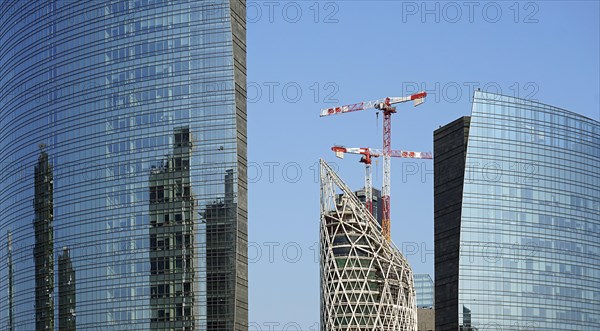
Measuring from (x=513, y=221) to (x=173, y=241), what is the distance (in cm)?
6042

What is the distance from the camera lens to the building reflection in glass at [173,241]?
15625 centimetres

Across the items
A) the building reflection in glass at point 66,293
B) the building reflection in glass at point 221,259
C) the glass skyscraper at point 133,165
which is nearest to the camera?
the building reflection in glass at point 221,259

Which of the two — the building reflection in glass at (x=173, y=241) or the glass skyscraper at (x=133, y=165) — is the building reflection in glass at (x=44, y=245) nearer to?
the glass skyscraper at (x=133, y=165)

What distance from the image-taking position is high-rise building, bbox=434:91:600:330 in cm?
18425

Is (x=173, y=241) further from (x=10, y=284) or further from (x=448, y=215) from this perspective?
(x=448, y=215)

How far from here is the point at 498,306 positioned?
605 feet

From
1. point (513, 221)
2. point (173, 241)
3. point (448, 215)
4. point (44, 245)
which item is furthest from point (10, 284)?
point (513, 221)

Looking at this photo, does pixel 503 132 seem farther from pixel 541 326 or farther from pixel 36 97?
pixel 36 97

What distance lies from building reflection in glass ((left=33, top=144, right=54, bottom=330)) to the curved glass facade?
65143 mm

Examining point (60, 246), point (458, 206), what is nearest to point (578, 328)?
point (458, 206)

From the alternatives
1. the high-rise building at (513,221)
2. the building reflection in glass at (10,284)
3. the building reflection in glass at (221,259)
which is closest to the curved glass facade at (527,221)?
the high-rise building at (513,221)

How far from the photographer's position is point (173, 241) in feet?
521

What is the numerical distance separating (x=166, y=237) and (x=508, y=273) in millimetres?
59855

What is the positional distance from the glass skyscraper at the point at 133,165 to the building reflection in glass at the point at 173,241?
18 centimetres
